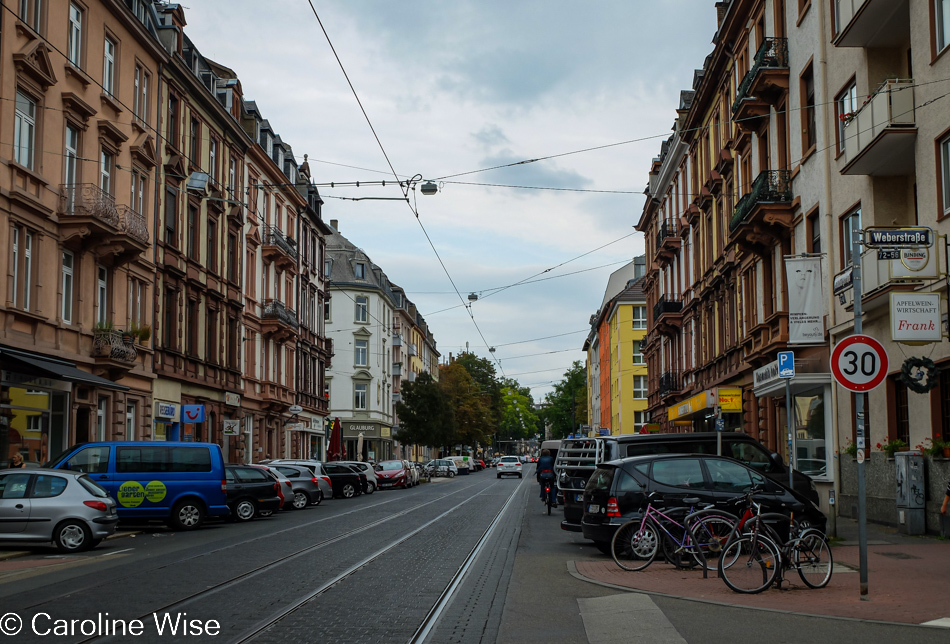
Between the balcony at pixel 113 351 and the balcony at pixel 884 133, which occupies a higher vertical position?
the balcony at pixel 884 133

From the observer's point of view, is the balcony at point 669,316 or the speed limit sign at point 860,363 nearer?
the speed limit sign at point 860,363

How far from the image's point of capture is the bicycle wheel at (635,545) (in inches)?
568

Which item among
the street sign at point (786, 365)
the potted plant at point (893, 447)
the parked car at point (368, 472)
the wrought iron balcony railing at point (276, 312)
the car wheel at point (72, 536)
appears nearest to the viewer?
the street sign at point (786, 365)

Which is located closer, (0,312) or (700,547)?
(700,547)

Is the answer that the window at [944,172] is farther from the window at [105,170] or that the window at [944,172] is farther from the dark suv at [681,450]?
the window at [105,170]

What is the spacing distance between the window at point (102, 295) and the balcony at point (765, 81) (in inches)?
782

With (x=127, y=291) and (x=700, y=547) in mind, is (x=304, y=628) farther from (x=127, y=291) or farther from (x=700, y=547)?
(x=127, y=291)

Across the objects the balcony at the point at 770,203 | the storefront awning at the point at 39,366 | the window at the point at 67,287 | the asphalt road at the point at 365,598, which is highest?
the balcony at the point at 770,203

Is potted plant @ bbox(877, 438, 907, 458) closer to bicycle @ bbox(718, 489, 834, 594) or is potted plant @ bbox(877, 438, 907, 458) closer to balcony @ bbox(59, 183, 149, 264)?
bicycle @ bbox(718, 489, 834, 594)

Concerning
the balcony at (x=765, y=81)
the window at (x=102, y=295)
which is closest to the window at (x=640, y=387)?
the balcony at (x=765, y=81)

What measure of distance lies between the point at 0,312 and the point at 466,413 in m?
80.4

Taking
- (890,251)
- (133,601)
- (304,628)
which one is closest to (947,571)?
(890,251)

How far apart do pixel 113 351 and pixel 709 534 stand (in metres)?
21.2

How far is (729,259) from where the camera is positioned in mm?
36750
